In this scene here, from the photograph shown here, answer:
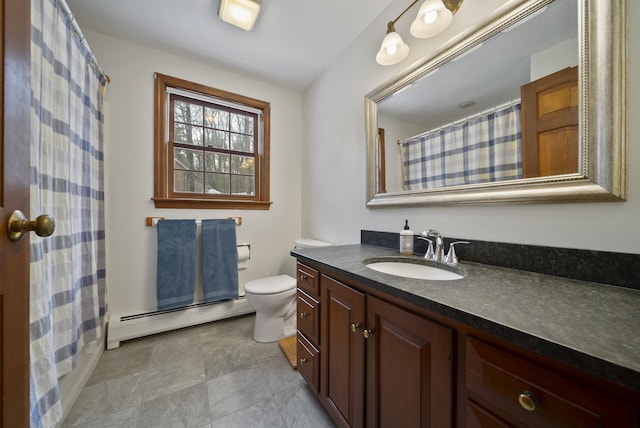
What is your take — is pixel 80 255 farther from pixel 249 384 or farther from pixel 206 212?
pixel 249 384

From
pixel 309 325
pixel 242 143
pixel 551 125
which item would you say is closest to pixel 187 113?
pixel 242 143

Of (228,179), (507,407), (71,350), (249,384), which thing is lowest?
(249,384)

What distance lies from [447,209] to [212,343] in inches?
78.1

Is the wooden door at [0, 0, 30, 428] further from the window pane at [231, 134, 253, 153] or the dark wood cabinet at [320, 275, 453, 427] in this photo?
the window pane at [231, 134, 253, 153]

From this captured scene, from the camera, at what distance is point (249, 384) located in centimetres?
140

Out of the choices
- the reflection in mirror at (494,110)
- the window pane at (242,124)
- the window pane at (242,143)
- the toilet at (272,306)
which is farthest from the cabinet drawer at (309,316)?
the window pane at (242,124)

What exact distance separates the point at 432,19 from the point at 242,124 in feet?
6.24

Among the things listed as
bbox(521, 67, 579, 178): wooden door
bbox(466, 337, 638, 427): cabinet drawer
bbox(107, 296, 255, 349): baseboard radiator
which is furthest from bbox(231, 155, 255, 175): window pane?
bbox(466, 337, 638, 427): cabinet drawer

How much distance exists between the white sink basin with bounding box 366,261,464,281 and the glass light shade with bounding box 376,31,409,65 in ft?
3.89

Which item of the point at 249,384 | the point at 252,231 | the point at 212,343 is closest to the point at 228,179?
the point at 252,231

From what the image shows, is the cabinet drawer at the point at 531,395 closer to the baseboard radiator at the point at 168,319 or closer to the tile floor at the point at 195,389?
the tile floor at the point at 195,389

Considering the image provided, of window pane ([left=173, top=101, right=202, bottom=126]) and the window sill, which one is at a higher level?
window pane ([left=173, top=101, right=202, bottom=126])

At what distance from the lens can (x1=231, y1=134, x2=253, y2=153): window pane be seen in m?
2.36

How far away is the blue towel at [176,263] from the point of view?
1902mm
